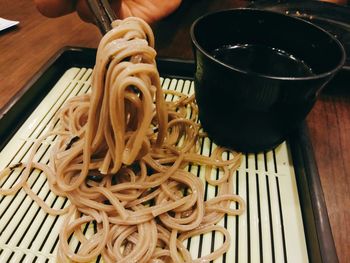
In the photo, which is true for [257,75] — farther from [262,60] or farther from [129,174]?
[129,174]

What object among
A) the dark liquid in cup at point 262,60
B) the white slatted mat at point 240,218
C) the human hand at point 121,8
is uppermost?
the human hand at point 121,8

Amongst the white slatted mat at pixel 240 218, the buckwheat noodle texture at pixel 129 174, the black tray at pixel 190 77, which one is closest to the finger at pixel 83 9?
the black tray at pixel 190 77

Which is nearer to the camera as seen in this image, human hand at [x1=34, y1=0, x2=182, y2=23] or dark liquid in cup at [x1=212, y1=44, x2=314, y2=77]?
dark liquid in cup at [x1=212, y1=44, x2=314, y2=77]

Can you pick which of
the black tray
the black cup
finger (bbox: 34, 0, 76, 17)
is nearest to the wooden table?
the black tray

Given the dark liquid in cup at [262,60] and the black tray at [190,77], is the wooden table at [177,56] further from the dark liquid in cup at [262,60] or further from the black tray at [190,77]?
the dark liquid in cup at [262,60]

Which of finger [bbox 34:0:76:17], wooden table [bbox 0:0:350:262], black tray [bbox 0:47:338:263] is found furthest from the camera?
finger [bbox 34:0:76:17]

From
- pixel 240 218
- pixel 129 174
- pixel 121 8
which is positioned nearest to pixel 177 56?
pixel 121 8

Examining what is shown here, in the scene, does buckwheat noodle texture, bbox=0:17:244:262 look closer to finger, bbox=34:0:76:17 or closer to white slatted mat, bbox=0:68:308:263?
white slatted mat, bbox=0:68:308:263
